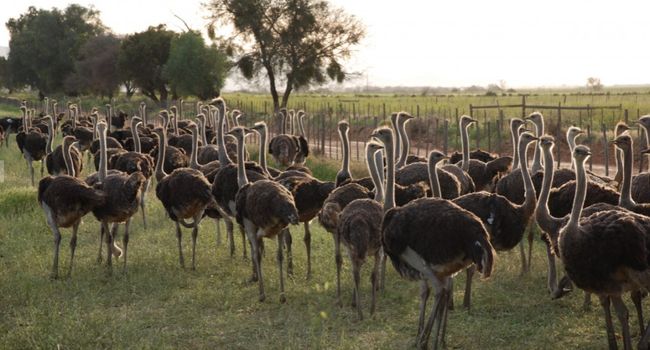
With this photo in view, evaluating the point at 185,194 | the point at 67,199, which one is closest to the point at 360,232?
the point at 185,194

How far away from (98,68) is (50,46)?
11867mm

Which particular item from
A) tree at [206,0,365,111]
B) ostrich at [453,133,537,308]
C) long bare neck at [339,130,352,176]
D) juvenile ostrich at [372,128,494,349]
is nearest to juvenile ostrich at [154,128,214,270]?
long bare neck at [339,130,352,176]

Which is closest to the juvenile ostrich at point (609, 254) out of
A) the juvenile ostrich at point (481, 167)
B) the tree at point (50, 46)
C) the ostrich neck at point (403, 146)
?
the juvenile ostrich at point (481, 167)

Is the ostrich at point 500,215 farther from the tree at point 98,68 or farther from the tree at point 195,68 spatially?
the tree at point 98,68

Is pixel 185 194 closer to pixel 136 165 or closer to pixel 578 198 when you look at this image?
pixel 136 165

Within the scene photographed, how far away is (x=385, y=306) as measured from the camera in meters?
8.15

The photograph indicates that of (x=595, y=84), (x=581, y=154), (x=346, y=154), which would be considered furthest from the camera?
(x=595, y=84)

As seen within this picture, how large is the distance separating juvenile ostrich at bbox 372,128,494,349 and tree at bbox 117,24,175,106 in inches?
1637

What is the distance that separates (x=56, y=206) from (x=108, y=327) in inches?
86.4

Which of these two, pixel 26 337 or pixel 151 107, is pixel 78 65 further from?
pixel 26 337

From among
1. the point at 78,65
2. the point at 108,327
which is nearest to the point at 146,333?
the point at 108,327

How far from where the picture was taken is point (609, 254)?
18.8 feet

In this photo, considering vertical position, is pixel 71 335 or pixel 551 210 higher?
pixel 551 210

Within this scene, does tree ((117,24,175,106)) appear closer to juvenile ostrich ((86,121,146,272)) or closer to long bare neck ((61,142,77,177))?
long bare neck ((61,142,77,177))
